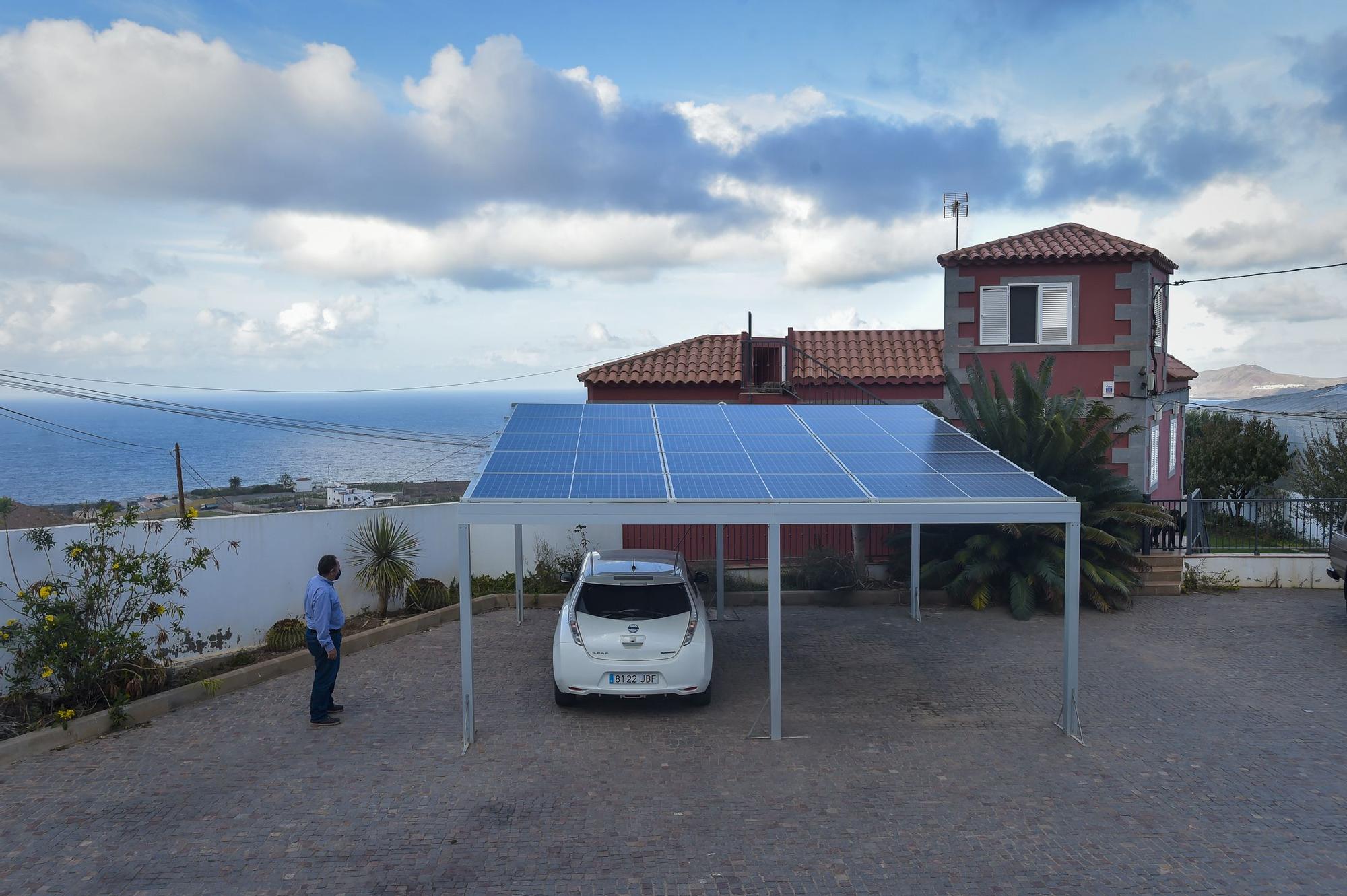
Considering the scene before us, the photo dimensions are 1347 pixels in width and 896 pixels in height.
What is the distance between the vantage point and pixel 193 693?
31.2 ft

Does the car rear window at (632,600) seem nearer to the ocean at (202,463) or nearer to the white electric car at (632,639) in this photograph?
the white electric car at (632,639)

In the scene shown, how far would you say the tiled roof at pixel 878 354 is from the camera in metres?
19.3

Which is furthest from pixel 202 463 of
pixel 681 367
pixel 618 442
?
pixel 618 442

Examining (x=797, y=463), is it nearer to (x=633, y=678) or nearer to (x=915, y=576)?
(x=633, y=678)

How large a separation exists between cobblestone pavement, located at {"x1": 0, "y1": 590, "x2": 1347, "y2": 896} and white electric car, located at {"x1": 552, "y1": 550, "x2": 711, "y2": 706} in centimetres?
40

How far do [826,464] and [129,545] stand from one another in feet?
25.2

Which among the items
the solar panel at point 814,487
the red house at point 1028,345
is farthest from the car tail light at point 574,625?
the red house at point 1028,345

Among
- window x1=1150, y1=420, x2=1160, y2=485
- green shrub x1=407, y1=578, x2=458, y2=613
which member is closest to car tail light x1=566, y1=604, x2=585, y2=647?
green shrub x1=407, y1=578, x2=458, y2=613

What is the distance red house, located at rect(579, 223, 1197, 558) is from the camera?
58.3 feet

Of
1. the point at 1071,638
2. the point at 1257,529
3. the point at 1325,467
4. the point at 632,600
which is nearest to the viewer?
the point at 1071,638

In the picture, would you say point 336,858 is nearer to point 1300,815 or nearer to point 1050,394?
point 1300,815

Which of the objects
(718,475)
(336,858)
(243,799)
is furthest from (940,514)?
(243,799)

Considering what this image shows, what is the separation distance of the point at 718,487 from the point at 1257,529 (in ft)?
40.1

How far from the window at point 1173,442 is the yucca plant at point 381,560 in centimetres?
1813
